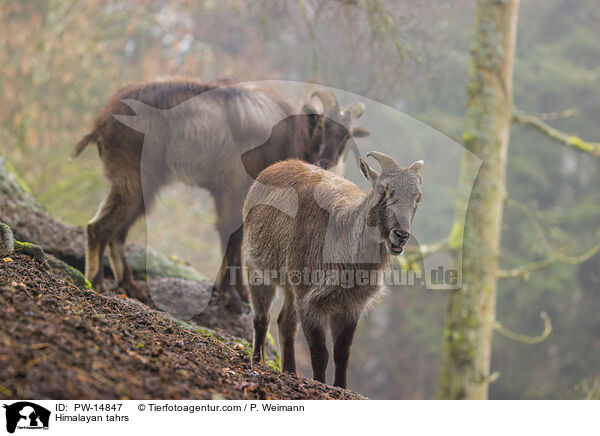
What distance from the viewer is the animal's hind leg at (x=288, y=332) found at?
477 centimetres

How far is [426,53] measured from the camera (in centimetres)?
713

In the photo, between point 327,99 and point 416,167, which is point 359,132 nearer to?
point 327,99

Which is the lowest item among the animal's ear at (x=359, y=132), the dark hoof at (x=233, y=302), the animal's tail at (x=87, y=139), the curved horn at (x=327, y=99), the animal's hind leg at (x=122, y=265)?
the dark hoof at (x=233, y=302)

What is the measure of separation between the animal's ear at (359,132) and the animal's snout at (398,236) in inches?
104

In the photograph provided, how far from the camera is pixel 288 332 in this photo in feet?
15.9

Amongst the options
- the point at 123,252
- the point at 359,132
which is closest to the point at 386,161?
the point at 359,132

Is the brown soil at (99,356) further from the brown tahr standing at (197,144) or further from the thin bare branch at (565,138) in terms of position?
the thin bare branch at (565,138)

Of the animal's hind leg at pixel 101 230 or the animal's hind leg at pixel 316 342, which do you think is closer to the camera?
the animal's hind leg at pixel 316 342
